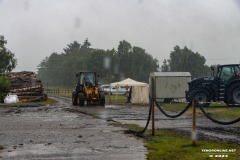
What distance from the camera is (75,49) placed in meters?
167

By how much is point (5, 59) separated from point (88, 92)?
43.3 m

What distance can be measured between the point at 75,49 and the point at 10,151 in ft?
523

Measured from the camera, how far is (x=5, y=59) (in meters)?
69.9

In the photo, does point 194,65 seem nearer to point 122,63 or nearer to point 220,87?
point 122,63

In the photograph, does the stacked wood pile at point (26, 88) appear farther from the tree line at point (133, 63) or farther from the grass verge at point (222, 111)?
the tree line at point (133, 63)

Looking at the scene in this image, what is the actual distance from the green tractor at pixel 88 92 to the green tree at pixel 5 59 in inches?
1632

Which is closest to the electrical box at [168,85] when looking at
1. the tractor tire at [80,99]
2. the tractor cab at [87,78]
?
the tractor cab at [87,78]

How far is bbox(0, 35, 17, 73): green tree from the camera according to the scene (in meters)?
69.7

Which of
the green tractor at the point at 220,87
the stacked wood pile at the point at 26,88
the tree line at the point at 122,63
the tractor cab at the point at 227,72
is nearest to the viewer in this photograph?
the green tractor at the point at 220,87

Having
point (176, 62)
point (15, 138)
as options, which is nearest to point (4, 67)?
point (176, 62)

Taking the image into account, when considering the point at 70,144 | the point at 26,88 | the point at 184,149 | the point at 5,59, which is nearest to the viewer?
the point at 184,149

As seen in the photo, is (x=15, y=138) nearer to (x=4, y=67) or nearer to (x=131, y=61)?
(x=4, y=67)

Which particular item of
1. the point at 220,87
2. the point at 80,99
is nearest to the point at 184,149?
the point at 220,87

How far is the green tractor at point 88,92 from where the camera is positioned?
30927 mm
